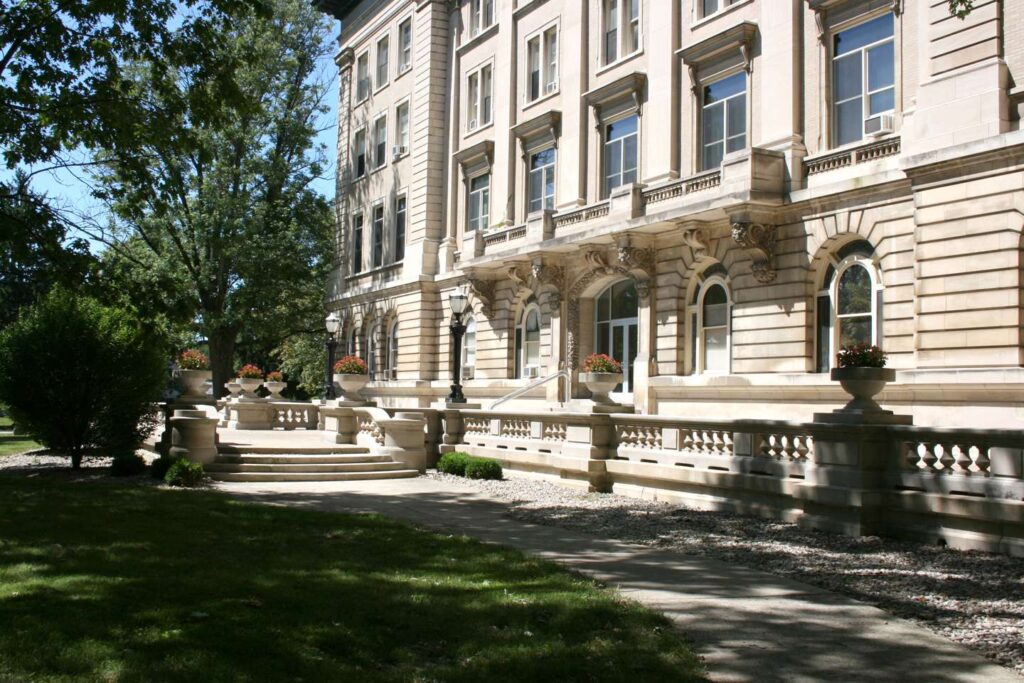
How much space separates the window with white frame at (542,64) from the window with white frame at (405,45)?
31.1 ft

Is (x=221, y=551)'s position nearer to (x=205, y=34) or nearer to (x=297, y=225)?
(x=205, y=34)

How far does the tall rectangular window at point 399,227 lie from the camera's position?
132 ft

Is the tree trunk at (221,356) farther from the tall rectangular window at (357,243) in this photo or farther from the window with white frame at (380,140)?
the window with white frame at (380,140)

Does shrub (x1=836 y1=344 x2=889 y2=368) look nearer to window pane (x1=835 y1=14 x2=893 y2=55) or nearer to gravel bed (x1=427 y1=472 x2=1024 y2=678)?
gravel bed (x1=427 y1=472 x2=1024 y2=678)

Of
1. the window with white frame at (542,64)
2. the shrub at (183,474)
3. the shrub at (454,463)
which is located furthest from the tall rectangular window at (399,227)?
the shrub at (183,474)

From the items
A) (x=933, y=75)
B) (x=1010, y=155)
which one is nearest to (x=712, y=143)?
(x=933, y=75)

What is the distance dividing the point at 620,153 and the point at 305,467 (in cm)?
1426

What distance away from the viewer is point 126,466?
1877 cm

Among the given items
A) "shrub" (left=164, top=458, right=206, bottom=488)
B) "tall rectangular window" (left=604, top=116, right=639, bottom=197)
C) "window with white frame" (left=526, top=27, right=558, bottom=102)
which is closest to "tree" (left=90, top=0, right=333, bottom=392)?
"window with white frame" (left=526, top=27, right=558, bottom=102)

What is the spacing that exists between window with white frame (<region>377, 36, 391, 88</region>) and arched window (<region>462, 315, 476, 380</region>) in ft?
47.0

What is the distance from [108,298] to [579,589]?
11.6m

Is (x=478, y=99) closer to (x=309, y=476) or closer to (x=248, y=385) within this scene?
(x=248, y=385)

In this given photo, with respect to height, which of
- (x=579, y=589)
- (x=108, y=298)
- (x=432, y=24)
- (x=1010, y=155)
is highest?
(x=432, y=24)

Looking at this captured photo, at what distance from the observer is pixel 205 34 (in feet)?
53.3
